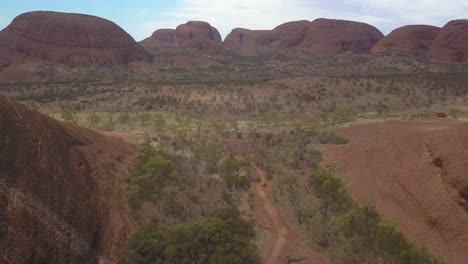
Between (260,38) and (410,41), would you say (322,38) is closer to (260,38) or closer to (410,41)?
(410,41)

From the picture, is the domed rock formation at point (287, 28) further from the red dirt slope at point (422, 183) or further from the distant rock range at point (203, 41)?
the red dirt slope at point (422, 183)

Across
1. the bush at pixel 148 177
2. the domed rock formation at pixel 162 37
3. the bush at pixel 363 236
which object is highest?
the domed rock formation at pixel 162 37

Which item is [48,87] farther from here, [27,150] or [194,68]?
[27,150]

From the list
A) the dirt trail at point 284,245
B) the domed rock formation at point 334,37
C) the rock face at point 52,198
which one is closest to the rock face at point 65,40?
the domed rock formation at point 334,37

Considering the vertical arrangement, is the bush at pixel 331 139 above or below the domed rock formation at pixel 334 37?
below

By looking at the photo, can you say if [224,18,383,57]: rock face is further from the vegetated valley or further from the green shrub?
the green shrub

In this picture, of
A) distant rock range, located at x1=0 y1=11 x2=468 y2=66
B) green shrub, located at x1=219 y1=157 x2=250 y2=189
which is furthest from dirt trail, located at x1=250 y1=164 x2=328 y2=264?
distant rock range, located at x1=0 y1=11 x2=468 y2=66

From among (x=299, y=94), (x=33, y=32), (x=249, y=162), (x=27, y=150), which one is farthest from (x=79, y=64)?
(x=27, y=150)

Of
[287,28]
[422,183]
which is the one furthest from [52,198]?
[287,28]
